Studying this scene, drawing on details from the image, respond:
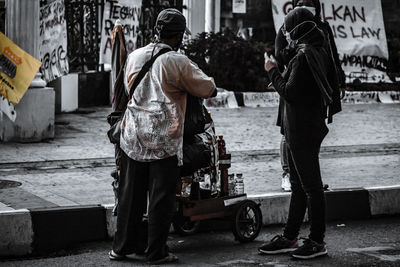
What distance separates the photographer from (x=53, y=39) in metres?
10.4

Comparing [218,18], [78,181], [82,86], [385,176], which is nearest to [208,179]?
[78,181]

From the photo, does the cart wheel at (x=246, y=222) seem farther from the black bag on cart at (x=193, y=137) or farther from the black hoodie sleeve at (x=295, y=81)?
the black hoodie sleeve at (x=295, y=81)

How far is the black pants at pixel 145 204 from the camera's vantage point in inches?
208

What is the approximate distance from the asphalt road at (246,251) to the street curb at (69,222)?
126 millimetres

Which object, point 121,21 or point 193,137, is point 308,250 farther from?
point 121,21

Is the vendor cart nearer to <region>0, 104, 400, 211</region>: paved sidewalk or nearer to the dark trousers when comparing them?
the dark trousers

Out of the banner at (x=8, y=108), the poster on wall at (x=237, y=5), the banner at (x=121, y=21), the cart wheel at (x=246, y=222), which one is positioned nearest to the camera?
the cart wheel at (x=246, y=222)

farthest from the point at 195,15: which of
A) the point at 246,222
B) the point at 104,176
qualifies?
the point at 246,222

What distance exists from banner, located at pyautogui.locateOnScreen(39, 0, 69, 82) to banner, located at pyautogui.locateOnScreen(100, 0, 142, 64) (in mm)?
1958

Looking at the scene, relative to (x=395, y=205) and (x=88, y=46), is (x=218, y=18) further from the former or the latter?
(x=395, y=205)

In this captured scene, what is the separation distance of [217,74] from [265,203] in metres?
7.32

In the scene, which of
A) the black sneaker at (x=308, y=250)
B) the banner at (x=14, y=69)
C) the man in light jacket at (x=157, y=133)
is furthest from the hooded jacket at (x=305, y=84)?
the banner at (x=14, y=69)

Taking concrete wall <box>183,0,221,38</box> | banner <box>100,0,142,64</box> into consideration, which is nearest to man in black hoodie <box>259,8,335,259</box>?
banner <box>100,0,142,64</box>

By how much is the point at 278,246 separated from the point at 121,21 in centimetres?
772
